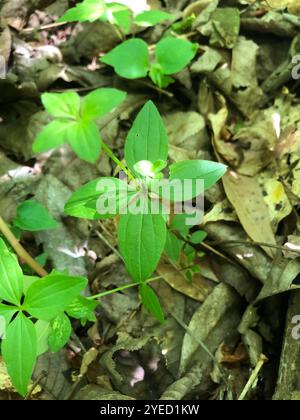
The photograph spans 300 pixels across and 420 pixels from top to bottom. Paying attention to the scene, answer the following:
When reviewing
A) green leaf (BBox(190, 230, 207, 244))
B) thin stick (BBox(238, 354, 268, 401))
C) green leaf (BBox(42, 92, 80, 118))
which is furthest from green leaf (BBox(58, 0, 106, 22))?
thin stick (BBox(238, 354, 268, 401))

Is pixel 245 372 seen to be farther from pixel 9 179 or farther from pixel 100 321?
pixel 9 179

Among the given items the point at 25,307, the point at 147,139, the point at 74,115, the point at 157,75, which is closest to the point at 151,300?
the point at 25,307

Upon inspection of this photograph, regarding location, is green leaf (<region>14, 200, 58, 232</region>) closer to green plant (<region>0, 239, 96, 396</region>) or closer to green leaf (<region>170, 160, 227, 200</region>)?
green plant (<region>0, 239, 96, 396</region>)

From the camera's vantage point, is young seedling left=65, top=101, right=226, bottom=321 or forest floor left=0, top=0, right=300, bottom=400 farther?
forest floor left=0, top=0, right=300, bottom=400

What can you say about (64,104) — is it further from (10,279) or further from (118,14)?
(118,14)

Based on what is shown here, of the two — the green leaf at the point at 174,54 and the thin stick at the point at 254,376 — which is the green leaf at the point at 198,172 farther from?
the green leaf at the point at 174,54

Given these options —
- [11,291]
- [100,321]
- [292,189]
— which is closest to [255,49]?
[292,189]

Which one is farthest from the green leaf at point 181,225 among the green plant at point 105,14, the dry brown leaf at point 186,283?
the green plant at point 105,14
